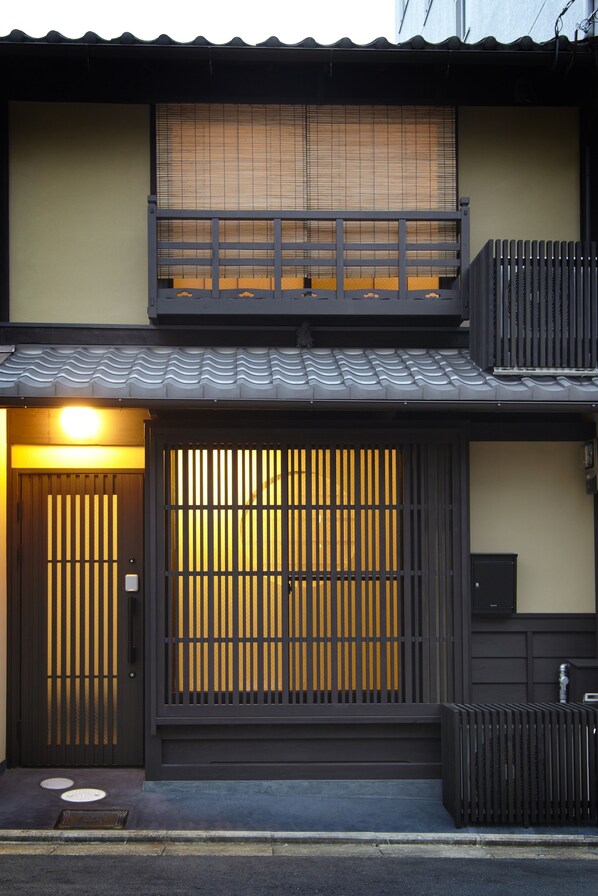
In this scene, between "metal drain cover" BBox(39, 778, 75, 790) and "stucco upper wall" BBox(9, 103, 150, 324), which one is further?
"stucco upper wall" BBox(9, 103, 150, 324)

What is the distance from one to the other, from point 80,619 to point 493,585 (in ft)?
14.5

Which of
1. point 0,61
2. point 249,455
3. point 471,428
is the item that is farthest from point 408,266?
point 0,61

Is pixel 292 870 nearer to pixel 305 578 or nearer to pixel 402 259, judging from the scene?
pixel 305 578

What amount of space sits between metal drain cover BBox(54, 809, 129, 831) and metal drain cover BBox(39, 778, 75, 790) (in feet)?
2.29

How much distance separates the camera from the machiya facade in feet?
28.1

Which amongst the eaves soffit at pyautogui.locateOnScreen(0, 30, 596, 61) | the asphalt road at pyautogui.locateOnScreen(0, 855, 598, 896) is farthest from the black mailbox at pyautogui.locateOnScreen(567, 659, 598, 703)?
the eaves soffit at pyautogui.locateOnScreen(0, 30, 596, 61)

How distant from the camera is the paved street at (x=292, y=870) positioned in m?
6.39

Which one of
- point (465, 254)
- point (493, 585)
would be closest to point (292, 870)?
point (493, 585)

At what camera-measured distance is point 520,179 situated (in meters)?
9.41

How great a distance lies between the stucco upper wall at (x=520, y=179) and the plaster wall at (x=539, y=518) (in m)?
2.32

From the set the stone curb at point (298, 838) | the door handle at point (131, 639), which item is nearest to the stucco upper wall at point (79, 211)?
the door handle at point (131, 639)

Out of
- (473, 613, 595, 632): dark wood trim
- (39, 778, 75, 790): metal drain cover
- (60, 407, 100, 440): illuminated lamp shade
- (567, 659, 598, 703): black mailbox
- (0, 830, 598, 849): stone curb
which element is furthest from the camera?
(60, 407, 100, 440): illuminated lamp shade

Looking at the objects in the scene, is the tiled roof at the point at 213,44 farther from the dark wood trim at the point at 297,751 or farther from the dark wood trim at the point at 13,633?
the dark wood trim at the point at 297,751

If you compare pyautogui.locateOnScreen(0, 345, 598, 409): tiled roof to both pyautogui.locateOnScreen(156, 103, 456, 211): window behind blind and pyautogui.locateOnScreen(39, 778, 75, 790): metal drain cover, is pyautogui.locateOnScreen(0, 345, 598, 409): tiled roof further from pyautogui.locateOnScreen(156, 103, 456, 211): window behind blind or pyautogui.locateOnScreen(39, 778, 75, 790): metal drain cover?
pyautogui.locateOnScreen(39, 778, 75, 790): metal drain cover
